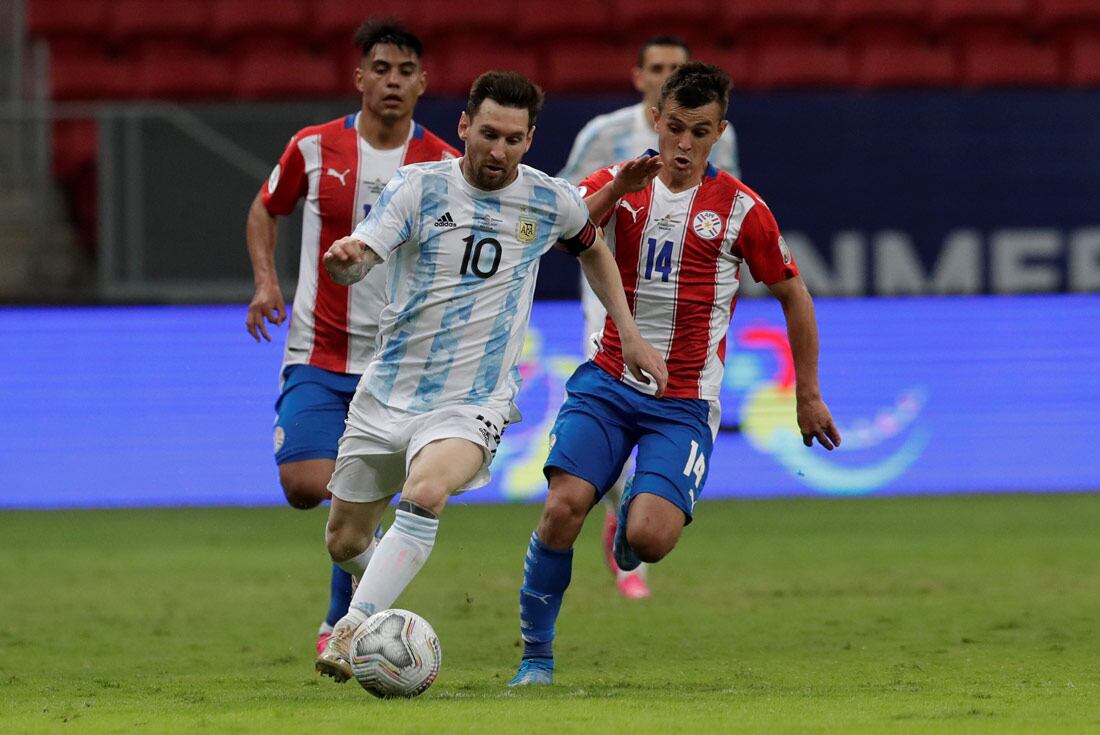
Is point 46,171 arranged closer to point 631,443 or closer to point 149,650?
point 149,650

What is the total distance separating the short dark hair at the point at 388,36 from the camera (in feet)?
22.3

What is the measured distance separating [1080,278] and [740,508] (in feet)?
11.3

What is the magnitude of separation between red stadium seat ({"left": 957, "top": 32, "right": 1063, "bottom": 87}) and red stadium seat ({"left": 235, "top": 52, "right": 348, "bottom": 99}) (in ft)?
16.5

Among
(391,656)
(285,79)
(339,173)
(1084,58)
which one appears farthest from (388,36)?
(1084,58)

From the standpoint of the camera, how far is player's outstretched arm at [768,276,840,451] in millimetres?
6121

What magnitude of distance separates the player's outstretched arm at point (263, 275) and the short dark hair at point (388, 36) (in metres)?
0.76

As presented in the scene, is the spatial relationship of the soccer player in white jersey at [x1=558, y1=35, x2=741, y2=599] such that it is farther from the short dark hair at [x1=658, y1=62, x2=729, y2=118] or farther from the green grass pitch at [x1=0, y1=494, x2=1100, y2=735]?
the short dark hair at [x1=658, y1=62, x2=729, y2=118]

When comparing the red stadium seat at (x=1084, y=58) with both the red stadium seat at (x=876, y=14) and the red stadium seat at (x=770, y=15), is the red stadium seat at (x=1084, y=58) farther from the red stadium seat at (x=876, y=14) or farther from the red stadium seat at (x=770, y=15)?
the red stadium seat at (x=770, y=15)

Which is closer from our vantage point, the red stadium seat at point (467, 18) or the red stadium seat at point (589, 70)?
the red stadium seat at point (589, 70)

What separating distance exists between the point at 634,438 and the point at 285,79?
30.0 feet

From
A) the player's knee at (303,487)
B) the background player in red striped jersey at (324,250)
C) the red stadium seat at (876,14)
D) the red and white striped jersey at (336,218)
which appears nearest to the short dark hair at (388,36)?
the background player in red striped jersey at (324,250)

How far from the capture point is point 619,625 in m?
7.42

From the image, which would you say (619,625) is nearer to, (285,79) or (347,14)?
(285,79)

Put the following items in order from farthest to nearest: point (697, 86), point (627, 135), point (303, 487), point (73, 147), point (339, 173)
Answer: point (73, 147) → point (627, 135) → point (339, 173) → point (303, 487) → point (697, 86)
